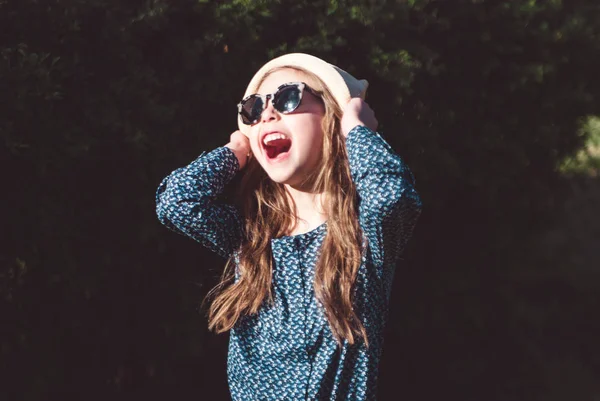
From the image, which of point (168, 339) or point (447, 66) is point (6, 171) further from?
point (447, 66)

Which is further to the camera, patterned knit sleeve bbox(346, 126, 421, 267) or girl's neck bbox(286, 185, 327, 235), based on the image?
girl's neck bbox(286, 185, 327, 235)

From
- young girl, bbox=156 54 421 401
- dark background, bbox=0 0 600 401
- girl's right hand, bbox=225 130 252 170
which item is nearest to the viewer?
young girl, bbox=156 54 421 401

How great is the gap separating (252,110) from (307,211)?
369 millimetres

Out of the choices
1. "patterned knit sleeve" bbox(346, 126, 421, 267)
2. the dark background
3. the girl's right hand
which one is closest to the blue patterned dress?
"patterned knit sleeve" bbox(346, 126, 421, 267)

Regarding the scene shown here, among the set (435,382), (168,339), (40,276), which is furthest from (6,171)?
(435,382)

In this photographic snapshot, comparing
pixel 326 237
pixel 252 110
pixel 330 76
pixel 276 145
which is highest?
pixel 330 76

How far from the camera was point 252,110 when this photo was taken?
227 cm

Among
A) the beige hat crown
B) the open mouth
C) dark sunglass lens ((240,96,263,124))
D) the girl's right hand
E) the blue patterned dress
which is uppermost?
the beige hat crown

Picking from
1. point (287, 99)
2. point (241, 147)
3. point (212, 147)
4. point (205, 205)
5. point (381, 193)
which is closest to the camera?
point (381, 193)

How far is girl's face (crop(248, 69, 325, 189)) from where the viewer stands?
219cm

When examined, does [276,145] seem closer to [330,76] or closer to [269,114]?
[269,114]

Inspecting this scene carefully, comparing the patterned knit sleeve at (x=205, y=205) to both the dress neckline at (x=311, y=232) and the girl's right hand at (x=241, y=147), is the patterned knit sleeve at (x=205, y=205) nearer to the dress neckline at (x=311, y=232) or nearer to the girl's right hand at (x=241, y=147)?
the girl's right hand at (x=241, y=147)

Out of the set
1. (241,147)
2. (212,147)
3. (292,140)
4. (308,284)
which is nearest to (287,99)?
(292,140)

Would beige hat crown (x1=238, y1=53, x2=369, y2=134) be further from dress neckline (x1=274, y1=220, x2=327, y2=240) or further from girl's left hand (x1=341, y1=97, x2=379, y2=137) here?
dress neckline (x1=274, y1=220, x2=327, y2=240)
